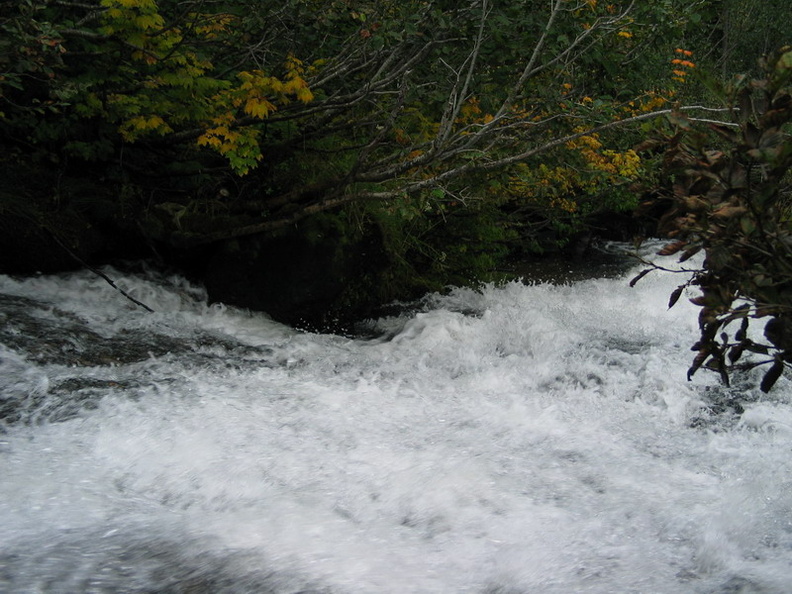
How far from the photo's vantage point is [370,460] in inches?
165

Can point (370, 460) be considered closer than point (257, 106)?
Yes

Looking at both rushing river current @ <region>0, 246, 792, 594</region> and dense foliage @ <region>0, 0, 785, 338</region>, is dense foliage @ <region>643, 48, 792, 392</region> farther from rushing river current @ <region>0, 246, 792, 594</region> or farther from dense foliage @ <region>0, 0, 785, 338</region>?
dense foliage @ <region>0, 0, 785, 338</region>

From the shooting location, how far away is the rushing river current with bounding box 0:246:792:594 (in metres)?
3.16

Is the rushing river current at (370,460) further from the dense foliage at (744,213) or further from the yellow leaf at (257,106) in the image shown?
the yellow leaf at (257,106)

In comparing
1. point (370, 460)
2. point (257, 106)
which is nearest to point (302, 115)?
point (257, 106)

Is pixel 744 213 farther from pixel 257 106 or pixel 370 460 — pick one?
pixel 257 106

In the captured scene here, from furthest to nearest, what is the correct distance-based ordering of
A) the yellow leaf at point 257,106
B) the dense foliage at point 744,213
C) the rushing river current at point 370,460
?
1. the yellow leaf at point 257,106
2. the rushing river current at point 370,460
3. the dense foliage at point 744,213

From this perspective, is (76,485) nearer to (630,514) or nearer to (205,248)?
(630,514)

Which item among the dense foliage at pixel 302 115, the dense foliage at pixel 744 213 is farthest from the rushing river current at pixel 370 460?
the dense foliage at pixel 744 213

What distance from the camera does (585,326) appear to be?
709 cm

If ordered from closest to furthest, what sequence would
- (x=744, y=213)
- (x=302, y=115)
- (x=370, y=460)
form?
(x=744, y=213)
(x=370, y=460)
(x=302, y=115)

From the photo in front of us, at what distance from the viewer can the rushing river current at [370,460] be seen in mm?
3164

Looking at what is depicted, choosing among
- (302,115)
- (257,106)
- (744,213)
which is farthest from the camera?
(302,115)

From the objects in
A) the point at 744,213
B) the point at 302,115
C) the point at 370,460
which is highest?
the point at 302,115
